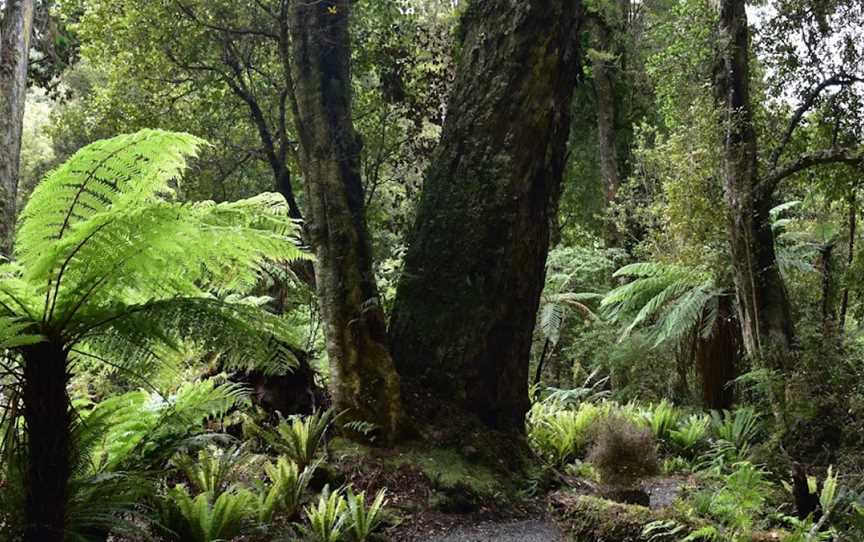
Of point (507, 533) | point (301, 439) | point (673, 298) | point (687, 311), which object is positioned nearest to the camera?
point (507, 533)

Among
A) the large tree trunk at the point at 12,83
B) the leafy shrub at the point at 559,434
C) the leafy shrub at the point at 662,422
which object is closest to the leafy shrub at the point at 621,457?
the leafy shrub at the point at 559,434

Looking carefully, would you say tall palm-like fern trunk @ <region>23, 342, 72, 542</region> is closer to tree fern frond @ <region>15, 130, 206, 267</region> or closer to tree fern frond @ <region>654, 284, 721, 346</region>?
tree fern frond @ <region>15, 130, 206, 267</region>

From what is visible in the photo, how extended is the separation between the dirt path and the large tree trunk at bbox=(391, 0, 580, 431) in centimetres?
113

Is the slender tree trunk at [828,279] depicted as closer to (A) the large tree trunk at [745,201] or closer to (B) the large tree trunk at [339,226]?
(A) the large tree trunk at [745,201]

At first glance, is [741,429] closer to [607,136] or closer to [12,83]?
[607,136]

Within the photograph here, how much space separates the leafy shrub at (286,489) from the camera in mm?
4262

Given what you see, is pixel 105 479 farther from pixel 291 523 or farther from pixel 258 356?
pixel 291 523

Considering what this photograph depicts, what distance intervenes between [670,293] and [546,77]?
4.68 m

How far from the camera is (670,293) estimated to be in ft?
31.7

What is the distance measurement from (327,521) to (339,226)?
217 centimetres

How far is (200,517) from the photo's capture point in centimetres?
369

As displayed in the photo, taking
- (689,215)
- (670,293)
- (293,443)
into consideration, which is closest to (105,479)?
(293,443)

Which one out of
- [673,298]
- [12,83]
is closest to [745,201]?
[673,298]

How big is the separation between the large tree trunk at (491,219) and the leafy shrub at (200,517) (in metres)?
2.12
